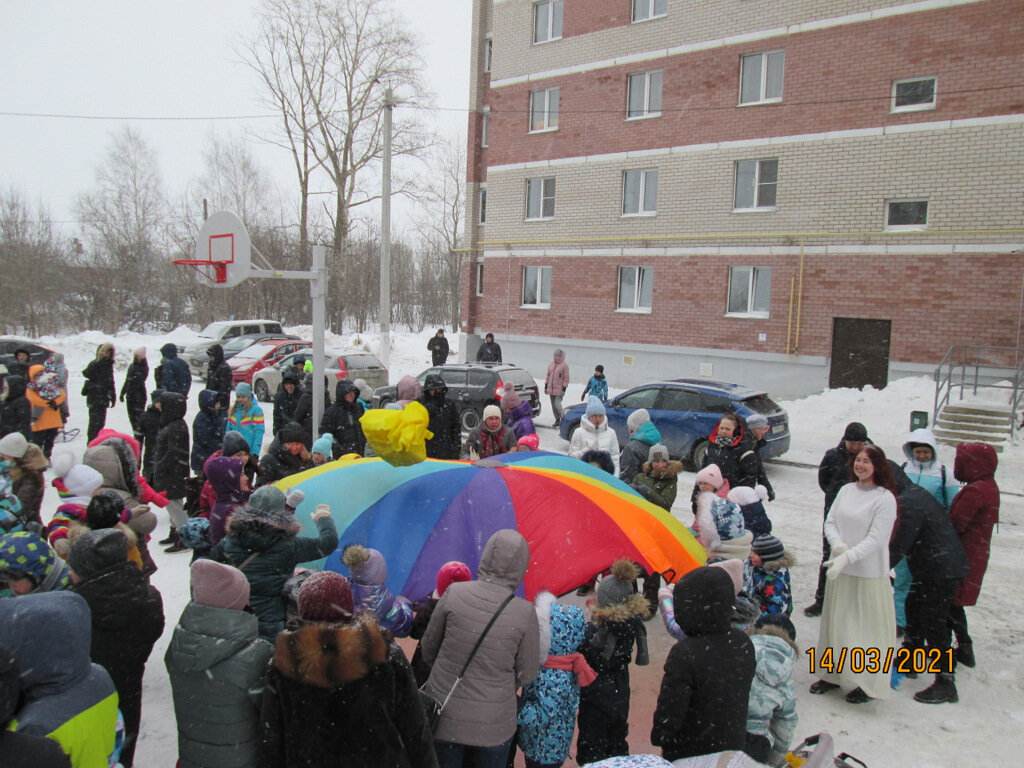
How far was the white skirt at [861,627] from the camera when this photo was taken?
499 cm

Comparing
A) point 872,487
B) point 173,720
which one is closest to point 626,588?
point 872,487

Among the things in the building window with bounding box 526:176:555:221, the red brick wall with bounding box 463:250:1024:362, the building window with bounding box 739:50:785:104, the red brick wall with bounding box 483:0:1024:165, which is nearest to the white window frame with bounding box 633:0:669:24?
the red brick wall with bounding box 483:0:1024:165

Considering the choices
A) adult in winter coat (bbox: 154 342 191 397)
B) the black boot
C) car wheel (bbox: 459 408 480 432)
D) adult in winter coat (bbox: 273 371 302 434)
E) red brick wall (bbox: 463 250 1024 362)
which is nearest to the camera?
the black boot

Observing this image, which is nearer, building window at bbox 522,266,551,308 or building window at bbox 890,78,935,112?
building window at bbox 890,78,935,112

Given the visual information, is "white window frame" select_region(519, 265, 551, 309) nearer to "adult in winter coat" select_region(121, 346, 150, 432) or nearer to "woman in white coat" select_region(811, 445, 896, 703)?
"adult in winter coat" select_region(121, 346, 150, 432)

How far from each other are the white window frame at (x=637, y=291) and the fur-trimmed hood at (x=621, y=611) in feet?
63.1

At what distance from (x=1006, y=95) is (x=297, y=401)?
1737cm

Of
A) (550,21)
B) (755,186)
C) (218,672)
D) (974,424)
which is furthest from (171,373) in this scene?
(550,21)

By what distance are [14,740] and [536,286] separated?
76.3 ft

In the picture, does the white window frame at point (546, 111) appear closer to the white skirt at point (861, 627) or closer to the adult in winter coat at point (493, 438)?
the adult in winter coat at point (493, 438)

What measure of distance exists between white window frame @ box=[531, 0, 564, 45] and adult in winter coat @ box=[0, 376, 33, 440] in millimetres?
20170

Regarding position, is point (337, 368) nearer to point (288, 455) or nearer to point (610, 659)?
point (288, 455)

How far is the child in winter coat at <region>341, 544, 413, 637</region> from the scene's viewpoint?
4.18 meters
